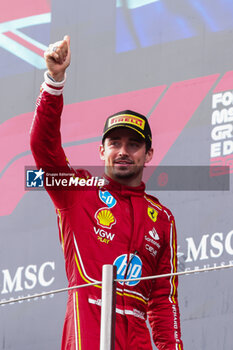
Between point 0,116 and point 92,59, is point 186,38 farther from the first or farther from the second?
point 0,116

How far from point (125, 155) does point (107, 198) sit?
186mm

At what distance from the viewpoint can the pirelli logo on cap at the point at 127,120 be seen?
334cm

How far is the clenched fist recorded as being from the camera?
2.81 meters

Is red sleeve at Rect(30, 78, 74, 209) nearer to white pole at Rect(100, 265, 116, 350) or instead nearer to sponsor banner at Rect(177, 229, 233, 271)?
white pole at Rect(100, 265, 116, 350)

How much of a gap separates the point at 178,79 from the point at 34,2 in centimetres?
178

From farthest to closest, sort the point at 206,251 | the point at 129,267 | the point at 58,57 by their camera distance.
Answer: the point at 206,251
the point at 129,267
the point at 58,57

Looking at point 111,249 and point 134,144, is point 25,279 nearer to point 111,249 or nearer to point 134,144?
point 134,144

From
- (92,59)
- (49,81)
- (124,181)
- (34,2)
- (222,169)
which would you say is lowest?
(124,181)

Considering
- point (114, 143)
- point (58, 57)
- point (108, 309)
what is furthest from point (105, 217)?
point (58, 57)

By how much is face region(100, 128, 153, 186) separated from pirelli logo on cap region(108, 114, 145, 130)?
0.11ft

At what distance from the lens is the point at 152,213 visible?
3354 mm

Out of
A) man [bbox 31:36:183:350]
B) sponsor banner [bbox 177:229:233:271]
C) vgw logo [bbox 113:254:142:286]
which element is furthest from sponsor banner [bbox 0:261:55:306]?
vgw logo [bbox 113:254:142:286]

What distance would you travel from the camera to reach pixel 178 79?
6.31 meters

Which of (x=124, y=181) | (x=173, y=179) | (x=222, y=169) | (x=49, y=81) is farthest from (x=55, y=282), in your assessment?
(x=49, y=81)
